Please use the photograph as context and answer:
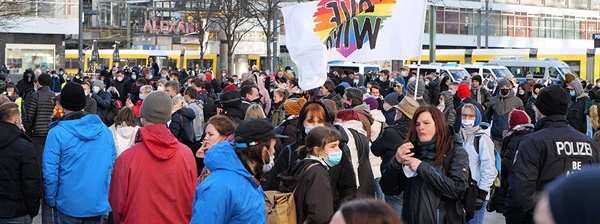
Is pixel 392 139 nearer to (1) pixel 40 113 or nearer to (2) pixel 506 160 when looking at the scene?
(2) pixel 506 160

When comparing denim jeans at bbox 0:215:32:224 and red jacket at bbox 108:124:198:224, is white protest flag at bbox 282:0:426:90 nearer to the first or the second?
denim jeans at bbox 0:215:32:224

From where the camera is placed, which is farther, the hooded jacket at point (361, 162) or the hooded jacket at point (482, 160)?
the hooded jacket at point (482, 160)

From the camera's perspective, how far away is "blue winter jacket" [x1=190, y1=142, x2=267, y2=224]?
440 cm

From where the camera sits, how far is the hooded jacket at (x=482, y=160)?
7.73 m

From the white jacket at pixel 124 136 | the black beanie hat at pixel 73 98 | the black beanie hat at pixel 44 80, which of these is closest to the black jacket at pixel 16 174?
the black beanie hat at pixel 73 98

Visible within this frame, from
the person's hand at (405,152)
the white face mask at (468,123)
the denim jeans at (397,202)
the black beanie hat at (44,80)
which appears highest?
the black beanie hat at (44,80)

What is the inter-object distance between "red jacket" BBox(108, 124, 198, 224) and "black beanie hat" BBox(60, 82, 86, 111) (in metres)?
1.26

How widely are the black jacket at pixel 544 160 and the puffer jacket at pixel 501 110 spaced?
9016 millimetres

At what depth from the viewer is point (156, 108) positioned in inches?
228

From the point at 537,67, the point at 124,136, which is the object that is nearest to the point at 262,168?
the point at 124,136

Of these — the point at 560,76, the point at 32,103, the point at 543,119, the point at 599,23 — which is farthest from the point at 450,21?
the point at 543,119

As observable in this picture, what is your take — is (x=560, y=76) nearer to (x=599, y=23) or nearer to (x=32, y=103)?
(x=32, y=103)

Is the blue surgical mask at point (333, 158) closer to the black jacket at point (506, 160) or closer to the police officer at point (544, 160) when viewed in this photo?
the police officer at point (544, 160)

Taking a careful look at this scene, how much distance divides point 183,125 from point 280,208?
4.80m
